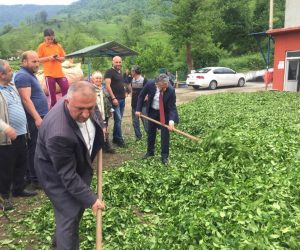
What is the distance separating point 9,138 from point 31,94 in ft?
3.04

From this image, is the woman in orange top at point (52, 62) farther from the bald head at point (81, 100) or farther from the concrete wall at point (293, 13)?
the concrete wall at point (293, 13)

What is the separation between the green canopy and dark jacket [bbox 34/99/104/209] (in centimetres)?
823

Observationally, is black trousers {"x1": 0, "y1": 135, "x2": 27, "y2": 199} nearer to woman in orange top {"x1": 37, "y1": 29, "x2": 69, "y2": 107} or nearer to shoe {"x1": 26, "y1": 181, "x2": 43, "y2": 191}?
shoe {"x1": 26, "y1": 181, "x2": 43, "y2": 191}

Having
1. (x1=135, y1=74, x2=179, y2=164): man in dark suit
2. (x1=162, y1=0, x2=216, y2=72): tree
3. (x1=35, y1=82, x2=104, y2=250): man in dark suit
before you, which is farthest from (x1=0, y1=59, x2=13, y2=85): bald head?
(x1=162, y1=0, x2=216, y2=72): tree

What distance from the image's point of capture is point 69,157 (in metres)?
2.87

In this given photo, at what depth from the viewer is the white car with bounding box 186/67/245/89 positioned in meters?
22.9

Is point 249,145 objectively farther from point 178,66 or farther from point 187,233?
point 178,66

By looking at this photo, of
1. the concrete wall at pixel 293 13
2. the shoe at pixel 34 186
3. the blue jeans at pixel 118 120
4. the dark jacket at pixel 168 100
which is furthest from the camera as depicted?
the concrete wall at pixel 293 13

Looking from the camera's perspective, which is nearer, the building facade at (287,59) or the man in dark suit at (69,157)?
the man in dark suit at (69,157)

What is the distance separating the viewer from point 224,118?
9.23 meters

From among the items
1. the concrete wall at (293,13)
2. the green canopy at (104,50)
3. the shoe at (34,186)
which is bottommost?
the shoe at (34,186)

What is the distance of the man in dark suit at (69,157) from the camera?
9.17 ft

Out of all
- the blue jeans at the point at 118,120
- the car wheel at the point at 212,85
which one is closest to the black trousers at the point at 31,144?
the blue jeans at the point at 118,120

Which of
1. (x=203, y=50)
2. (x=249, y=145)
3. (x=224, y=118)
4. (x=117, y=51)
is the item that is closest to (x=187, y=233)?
(x=249, y=145)
